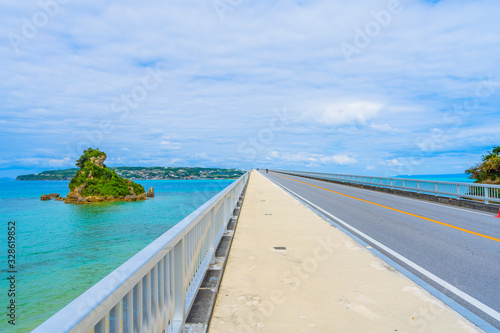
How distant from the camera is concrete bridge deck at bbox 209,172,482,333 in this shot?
13.6ft

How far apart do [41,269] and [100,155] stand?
6507 centimetres

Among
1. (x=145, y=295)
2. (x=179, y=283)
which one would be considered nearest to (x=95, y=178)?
(x=179, y=283)

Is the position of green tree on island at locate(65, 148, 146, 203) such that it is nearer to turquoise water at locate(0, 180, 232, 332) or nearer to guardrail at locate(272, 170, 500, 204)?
turquoise water at locate(0, 180, 232, 332)

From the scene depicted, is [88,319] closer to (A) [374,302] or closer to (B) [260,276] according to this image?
(A) [374,302]

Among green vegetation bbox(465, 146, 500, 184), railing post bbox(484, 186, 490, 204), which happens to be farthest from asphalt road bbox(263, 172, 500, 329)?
green vegetation bbox(465, 146, 500, 184)

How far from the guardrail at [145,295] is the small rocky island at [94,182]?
101 meters

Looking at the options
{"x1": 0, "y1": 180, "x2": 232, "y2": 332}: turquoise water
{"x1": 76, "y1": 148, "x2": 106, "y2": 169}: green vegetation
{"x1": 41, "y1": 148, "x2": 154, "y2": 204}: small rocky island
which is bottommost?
{"x1": 0, "y1": 180, "x2": 232, "y2": 332}: turquoise water

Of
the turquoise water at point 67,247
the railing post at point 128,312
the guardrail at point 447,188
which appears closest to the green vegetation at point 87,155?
the turquoise water at point 67,247

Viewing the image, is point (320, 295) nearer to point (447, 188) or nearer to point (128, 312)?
point (128, 312)

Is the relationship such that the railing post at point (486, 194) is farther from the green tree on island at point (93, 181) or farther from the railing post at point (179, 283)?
the green tree on island at point (93, 181)

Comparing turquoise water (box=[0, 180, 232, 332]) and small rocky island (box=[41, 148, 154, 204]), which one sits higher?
small rocky island (box=[41, 148, 154, 204])

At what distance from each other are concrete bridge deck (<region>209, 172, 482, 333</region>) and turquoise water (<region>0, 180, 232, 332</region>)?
18.6 m

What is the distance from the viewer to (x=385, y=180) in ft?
101

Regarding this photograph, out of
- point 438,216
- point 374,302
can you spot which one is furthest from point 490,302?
point 438,216
